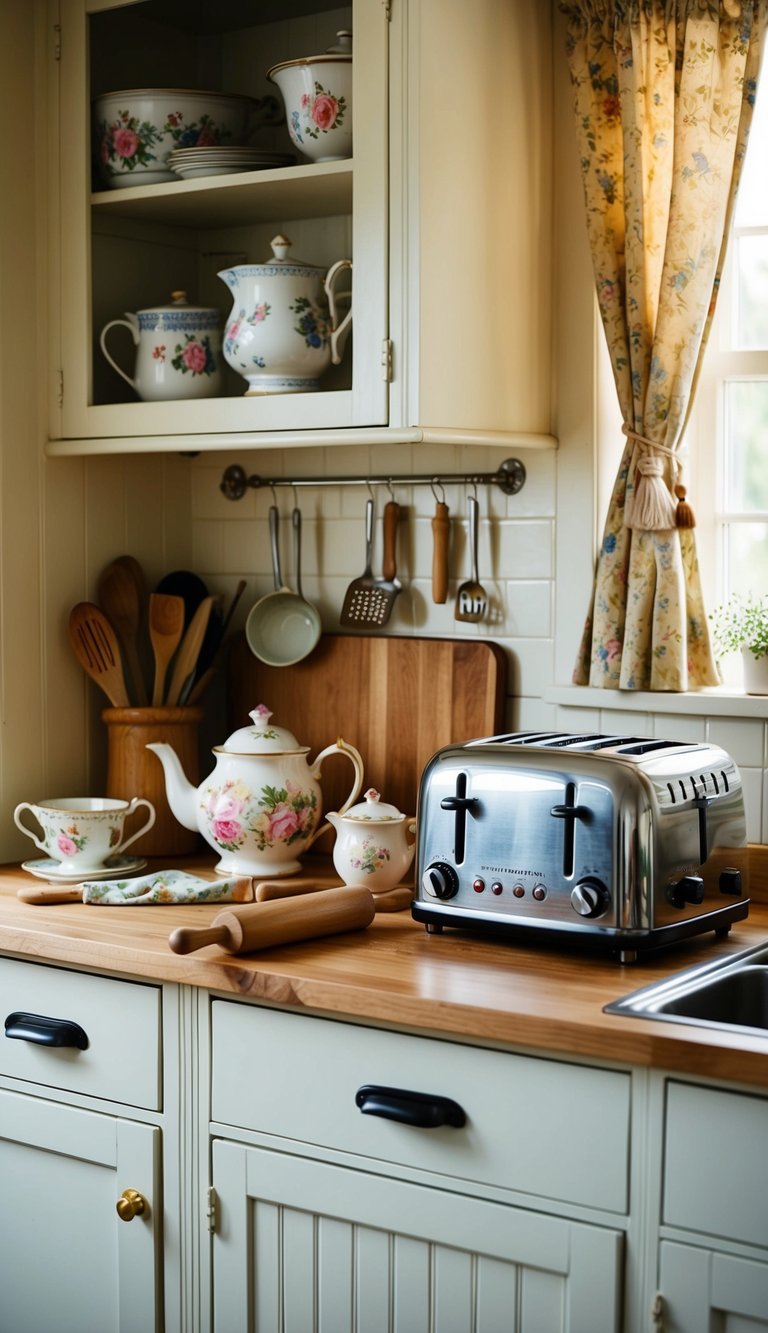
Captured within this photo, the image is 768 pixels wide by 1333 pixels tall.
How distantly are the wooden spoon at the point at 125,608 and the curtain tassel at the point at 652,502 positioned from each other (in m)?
0.93

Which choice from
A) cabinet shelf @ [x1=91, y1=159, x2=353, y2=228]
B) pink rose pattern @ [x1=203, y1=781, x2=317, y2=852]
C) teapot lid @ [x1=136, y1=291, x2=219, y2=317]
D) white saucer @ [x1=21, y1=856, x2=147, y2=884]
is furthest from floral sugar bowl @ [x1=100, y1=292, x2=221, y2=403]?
white saucer @ [x1=21, y1=856, x2=147, y2=884]

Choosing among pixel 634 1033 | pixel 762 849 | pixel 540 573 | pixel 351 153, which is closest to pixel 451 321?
pixel 351 153

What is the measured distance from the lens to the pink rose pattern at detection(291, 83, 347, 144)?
226cm

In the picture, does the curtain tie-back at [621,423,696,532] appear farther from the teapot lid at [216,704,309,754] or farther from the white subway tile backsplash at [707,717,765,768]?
the teapot lid at [216,704,309,754]

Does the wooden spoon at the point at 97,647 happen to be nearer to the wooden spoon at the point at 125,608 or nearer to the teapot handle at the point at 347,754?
the wooden spoon at the point at 125,608

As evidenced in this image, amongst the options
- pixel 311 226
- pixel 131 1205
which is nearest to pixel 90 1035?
pixel 131 1205

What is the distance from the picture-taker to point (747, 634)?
2330 millimetres

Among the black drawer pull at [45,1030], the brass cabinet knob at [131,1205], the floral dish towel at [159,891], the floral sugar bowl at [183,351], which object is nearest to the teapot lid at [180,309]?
the floral sugar bowl at [183,351]

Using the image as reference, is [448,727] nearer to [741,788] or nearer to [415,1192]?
[741,788]

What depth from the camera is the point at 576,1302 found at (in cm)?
168

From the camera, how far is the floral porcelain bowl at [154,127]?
2.46m

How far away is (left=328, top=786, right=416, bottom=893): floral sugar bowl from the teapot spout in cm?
32

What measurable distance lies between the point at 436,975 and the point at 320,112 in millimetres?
1289

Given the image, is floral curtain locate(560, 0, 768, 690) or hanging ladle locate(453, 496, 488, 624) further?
hanging ladle locate(453, 496, 488, 624)
